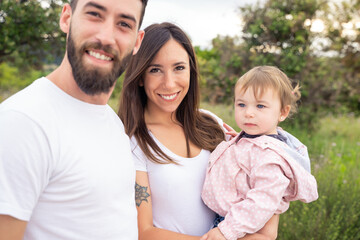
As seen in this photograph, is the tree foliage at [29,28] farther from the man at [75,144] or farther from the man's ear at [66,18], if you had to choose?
the man at [75,144]

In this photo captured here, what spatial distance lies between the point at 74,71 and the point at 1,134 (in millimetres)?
466

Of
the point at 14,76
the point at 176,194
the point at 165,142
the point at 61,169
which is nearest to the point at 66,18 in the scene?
the point at 61,169

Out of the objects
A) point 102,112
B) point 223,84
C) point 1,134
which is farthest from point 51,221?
point 223,84

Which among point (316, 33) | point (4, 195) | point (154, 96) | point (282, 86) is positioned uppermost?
point (316, 33)

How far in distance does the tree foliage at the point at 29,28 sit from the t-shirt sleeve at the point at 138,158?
7135mm

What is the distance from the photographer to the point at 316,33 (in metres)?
8.92

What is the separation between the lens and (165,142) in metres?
2.44

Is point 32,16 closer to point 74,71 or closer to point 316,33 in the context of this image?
point 316,33

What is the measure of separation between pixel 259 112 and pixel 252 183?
1.39 ft

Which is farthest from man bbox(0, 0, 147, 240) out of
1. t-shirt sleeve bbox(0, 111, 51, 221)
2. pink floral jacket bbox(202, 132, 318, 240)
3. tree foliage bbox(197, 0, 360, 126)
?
tree foliage bbox(197, 0, 360, 126)

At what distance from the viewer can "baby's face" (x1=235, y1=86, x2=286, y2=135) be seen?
7.34ft

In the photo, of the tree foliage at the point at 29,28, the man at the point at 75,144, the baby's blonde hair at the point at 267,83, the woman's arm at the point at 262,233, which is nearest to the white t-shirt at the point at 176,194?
the woman's arm at the point at 262,233

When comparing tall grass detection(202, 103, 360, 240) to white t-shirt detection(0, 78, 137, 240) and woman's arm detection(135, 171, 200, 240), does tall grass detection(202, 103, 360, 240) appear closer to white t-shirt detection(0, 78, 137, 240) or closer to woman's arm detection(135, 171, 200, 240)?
woman's arm detection(135, 171, 200, 240)

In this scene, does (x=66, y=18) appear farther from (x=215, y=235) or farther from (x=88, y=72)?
(x=215, y=235)
